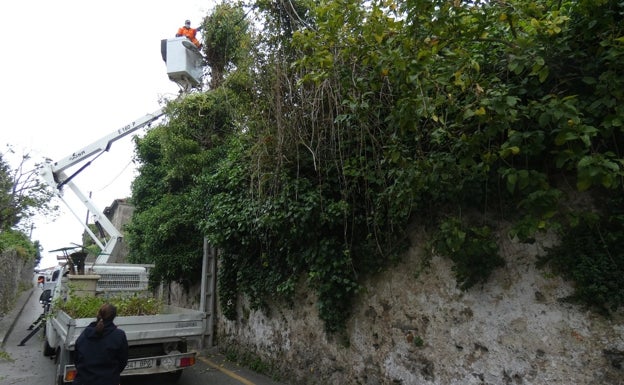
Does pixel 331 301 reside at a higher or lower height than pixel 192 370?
higher

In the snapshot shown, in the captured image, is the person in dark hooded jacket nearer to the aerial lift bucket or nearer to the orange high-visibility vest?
the aerial lift bucket

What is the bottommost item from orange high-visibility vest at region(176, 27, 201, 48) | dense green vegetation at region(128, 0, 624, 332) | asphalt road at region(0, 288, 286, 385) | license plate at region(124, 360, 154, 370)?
asphalt road at region(0, 288, 286, 385)

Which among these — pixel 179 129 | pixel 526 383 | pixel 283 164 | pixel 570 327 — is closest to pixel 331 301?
pixel 283 164

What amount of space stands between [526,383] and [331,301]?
2.71m

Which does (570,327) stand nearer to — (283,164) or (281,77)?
(283,164)

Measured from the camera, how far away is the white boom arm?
531 inches

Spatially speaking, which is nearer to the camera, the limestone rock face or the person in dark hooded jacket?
the limestone rock face

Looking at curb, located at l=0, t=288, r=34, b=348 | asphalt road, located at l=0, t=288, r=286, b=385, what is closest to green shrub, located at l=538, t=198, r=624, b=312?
asphalt road, located at l=0, t=288, r=286, b=385

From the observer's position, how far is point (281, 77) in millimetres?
6168

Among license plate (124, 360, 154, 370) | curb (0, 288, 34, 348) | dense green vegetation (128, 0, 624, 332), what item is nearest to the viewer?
dense green vegetation (128, 0, 624, 332)

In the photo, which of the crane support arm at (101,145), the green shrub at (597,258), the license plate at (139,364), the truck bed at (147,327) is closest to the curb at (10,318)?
the crane support arm at (101,145)

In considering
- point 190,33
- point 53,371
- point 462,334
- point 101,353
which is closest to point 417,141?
point 462,334

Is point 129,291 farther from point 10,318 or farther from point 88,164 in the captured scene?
point 10,318

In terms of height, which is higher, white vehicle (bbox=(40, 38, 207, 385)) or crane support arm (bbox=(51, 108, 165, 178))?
crane support arm (bbox=(51, 108, 165, 178))
